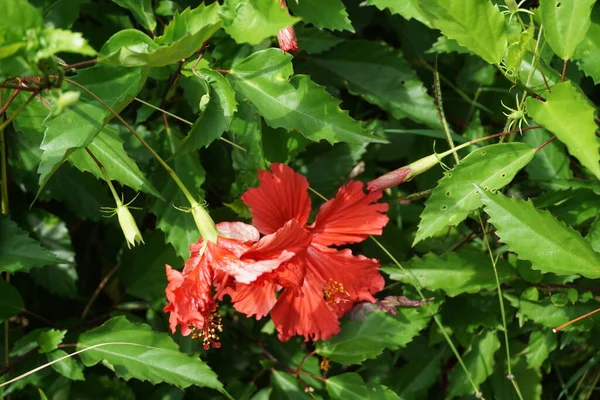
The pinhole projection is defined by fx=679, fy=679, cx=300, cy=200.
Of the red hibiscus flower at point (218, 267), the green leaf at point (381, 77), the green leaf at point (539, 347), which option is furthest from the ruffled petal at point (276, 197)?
the green leaf at point (539, 347)

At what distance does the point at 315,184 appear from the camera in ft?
4.60

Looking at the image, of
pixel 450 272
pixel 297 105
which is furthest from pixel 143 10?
pixel 450 272

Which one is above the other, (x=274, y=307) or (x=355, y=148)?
(x=355, y=148)

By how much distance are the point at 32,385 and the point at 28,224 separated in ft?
1.06

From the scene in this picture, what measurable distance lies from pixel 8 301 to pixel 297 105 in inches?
27.9

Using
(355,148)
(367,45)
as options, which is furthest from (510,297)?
(367,45)

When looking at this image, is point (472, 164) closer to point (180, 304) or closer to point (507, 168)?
point (507, 168)

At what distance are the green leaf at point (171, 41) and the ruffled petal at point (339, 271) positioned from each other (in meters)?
0.42

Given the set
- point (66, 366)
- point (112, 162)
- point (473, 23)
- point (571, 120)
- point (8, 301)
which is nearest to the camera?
point (571, 120)

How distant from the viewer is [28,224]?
54.9 inches

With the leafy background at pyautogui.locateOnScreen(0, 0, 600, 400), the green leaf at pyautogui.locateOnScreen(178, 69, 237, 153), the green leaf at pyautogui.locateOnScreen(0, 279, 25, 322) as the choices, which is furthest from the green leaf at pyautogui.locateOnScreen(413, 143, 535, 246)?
→ the green leaf at pyautogui.locateOnScreen(0, 279, 25, 322)

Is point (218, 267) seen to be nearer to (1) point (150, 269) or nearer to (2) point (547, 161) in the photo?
(1) point (150, 269)

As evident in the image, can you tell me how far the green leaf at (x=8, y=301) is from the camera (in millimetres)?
1306

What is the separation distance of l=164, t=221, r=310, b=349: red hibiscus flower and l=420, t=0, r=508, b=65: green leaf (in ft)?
1.17
